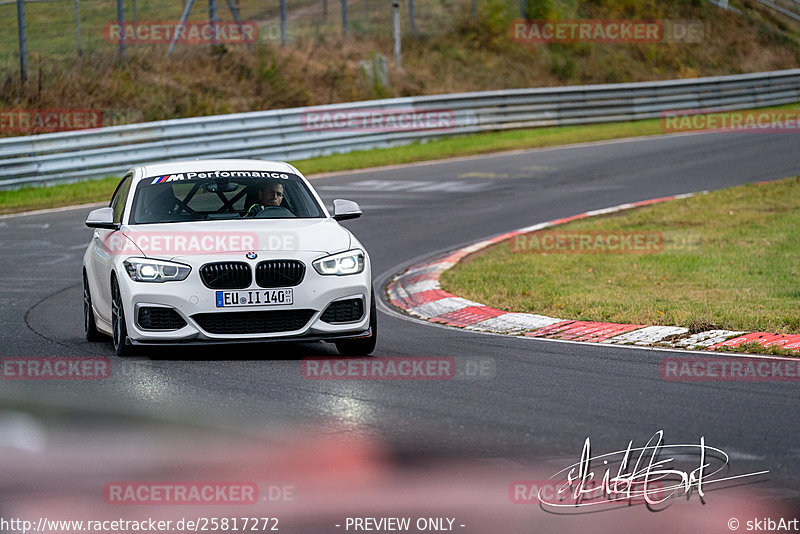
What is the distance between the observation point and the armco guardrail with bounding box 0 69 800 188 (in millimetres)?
21984

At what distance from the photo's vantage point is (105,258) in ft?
30.6

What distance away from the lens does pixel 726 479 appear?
18.0ft

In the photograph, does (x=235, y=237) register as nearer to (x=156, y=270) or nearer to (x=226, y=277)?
(x=226, y=277)

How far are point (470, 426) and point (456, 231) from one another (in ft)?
35.2

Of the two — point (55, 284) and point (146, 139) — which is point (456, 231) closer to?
point (55, 284)

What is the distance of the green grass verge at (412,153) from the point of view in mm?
20422

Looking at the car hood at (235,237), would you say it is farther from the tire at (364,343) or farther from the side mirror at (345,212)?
the tire at (364,343)

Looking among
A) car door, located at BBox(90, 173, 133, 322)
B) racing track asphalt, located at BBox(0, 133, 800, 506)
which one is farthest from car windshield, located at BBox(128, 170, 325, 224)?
racing track asphalt, located at BBox(0, 133, 800, 506)

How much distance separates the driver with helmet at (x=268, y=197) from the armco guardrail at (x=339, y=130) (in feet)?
41.9

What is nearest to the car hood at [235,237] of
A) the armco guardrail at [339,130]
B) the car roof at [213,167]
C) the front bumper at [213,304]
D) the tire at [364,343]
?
the front bumper at [213,304]

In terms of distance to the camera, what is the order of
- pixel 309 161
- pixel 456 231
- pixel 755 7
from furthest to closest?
pixel 755 7 → pixel 309 161 → pixel 456 231

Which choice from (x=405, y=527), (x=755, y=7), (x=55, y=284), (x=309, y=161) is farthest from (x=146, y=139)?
(x=755, y=7)

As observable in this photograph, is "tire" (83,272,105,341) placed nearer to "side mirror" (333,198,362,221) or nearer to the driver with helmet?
the driver with helmet

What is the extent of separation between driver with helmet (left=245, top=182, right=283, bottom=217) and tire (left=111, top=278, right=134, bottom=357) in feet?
4.43
